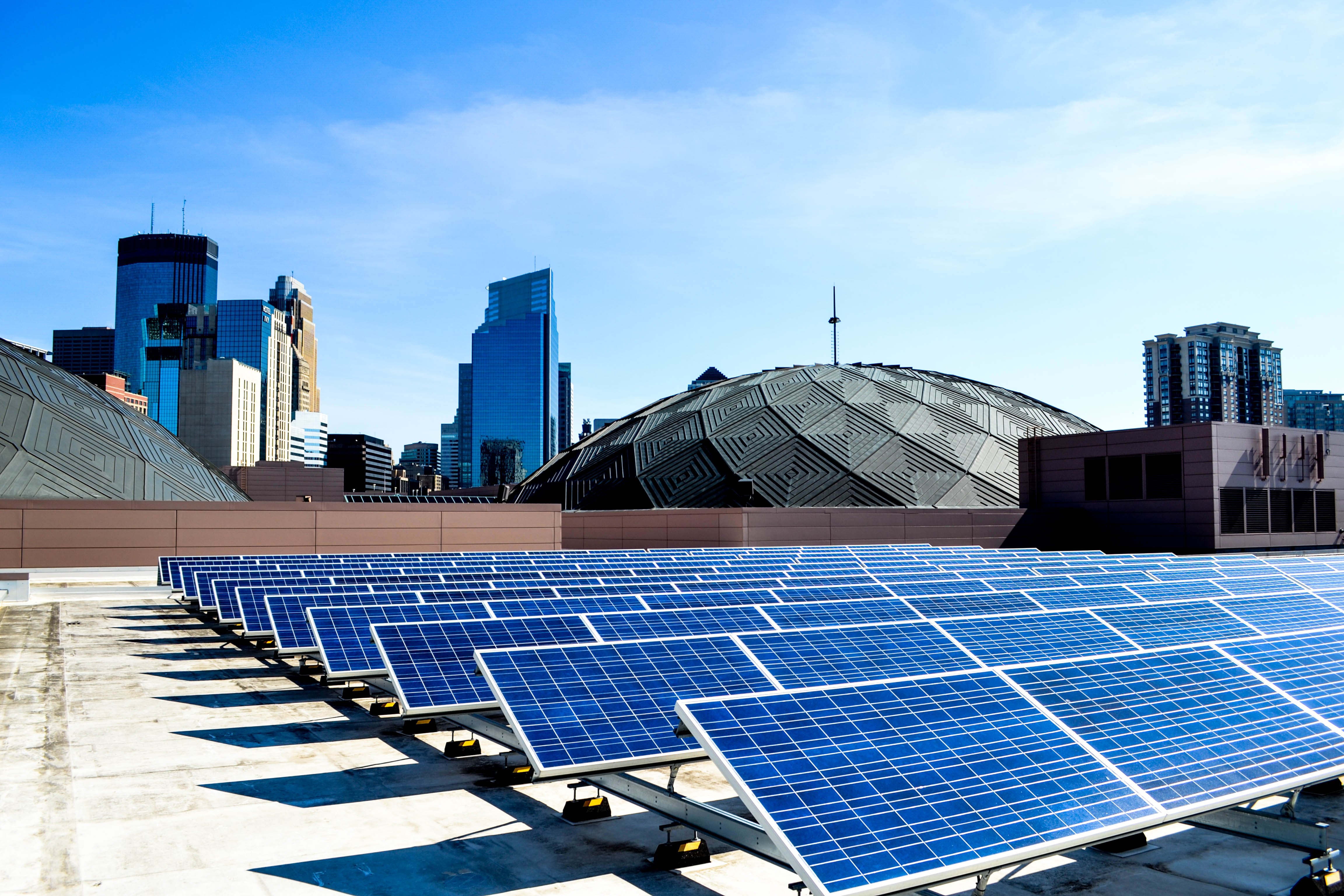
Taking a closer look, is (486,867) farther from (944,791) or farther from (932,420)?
(932,420)

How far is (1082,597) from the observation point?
15.5 metres

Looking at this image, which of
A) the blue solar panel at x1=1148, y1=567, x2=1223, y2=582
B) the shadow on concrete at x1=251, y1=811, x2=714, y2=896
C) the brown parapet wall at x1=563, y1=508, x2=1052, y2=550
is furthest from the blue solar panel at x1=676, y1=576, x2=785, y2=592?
the brown parapet wall at x1=563, y1=508, x2=1052, y2=550

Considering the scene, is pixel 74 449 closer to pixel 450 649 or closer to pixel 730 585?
pixel 730 585

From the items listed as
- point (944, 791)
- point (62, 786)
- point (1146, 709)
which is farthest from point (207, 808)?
point (1146, 709)

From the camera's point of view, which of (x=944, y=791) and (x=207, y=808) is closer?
(x=944, y=791)

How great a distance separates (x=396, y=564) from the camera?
26.6 metres

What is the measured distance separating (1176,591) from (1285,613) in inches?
83.9

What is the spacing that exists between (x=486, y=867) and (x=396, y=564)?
65.1 ft

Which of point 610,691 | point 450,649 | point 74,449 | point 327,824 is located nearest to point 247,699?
point 450,649

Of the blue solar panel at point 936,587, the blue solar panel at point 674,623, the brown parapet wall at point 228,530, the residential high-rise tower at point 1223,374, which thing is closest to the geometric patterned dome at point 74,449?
the brown parapet wall at point 228,530

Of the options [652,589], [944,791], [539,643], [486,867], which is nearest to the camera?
[944,791]

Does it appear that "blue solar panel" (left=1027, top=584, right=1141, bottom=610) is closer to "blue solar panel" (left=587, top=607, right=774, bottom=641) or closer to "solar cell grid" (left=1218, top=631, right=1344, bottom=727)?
"solar cell grid" (left=1218, top=631, right=1344, bottom=727)

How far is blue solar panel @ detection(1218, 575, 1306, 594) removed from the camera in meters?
17.9

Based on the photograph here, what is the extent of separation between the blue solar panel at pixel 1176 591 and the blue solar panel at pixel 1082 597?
270 mm
